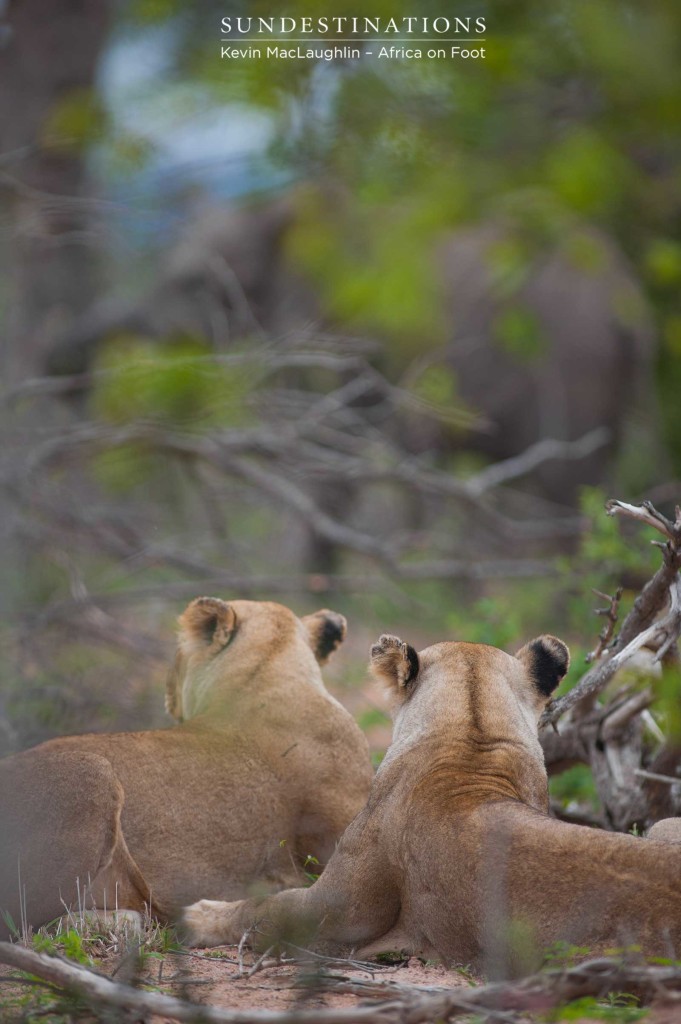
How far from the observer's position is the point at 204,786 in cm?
481

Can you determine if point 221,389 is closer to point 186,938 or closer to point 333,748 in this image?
point 333,748

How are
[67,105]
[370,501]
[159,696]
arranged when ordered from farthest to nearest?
[370,501]
[67,105]
[159,696]

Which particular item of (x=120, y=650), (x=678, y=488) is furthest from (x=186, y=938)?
(x=678, y=488)

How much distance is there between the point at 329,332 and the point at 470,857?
299 inches

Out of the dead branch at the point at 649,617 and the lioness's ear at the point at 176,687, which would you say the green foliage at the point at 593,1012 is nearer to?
the dead branch at the point at 649,617

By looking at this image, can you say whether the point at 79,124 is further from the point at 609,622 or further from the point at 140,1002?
the point at 140,1002

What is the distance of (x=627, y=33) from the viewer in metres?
8.56

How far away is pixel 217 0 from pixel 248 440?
3.24 meters

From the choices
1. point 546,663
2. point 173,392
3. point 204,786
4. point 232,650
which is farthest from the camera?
point 173,392

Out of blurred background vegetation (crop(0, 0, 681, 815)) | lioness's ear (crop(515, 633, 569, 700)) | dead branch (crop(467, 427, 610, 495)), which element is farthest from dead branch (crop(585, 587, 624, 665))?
dead branch (crop(467, 427, 610, 495))

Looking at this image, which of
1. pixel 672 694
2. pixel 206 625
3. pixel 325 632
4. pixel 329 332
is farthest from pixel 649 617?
pixel 329 332

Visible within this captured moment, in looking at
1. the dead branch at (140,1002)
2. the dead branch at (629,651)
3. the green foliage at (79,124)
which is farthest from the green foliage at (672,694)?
the green foliage at (79,124)

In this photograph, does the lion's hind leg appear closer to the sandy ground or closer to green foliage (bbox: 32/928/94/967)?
green foliage (bbox: 32/928/94/967)

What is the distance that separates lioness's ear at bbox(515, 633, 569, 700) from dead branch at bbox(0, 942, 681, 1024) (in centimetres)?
135
